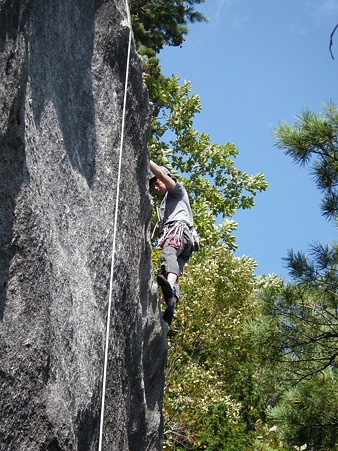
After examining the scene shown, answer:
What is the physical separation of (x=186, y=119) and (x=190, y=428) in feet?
25.4

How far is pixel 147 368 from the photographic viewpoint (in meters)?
6.55

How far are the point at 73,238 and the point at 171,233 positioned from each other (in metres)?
2.43

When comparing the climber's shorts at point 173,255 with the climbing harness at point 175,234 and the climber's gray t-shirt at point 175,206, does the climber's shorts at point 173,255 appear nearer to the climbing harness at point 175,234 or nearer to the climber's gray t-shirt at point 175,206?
the climbing harness at point 175,234

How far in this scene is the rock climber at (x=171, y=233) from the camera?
7197 mm

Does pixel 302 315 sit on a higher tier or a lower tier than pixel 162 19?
lower

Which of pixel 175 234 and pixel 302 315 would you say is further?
pixel 302 315

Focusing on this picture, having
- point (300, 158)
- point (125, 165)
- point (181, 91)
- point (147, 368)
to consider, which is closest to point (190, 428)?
point (300, 158)

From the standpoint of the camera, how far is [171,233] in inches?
290

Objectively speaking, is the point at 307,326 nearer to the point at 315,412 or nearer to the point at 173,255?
the point at 315,412

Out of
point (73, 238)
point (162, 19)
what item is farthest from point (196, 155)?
point (73, 238)

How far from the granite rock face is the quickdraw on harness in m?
0.77

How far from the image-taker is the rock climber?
23.6 feet

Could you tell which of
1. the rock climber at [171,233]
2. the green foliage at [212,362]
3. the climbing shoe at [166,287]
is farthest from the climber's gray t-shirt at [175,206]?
the green foliage at [212,362]

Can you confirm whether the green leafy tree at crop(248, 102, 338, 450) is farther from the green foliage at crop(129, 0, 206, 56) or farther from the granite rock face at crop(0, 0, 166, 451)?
the green foliage at crop(129, 0, 206, 56)
